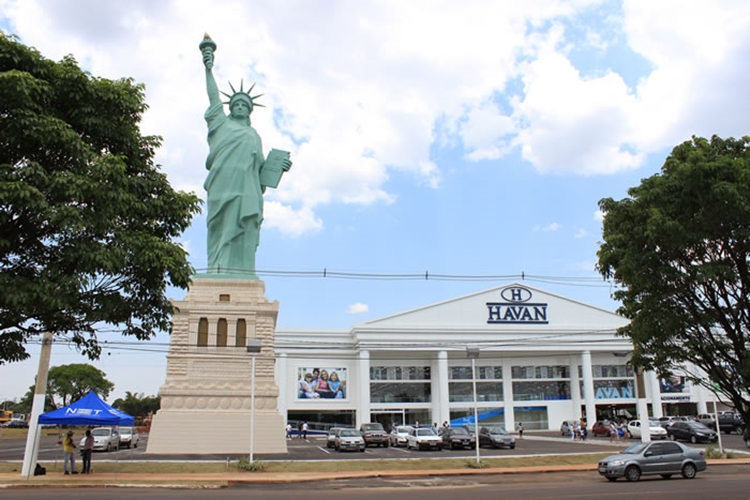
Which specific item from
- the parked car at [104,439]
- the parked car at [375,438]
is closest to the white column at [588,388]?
the parked car at [375,438]

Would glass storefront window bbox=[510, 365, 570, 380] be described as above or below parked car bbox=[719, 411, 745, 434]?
above

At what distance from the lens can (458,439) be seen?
3703 centimetres

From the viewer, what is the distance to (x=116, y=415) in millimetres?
21469

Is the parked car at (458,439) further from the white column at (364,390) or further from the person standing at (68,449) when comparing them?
the person standing at (68,449)

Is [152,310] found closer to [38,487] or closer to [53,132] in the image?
[53,132]

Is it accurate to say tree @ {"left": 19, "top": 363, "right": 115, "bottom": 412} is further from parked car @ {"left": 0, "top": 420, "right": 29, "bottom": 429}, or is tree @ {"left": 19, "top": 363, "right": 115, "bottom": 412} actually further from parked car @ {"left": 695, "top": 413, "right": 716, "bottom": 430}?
parked car @ {"left": 695, "top": 413, "right": 716, "bottom": 430}

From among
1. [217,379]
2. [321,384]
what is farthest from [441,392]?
[217,379]

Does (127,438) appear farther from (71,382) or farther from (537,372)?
(71,382)

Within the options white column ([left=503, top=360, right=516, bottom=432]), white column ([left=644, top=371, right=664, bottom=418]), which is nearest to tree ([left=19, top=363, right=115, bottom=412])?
white column ([left=503, top=360, right=516, bottom=432])

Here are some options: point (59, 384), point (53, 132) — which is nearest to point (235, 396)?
point (53, 132)

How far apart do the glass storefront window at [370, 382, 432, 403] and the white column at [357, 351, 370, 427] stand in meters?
2.29

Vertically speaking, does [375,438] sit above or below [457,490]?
above

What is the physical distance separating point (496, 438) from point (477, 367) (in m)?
27.4

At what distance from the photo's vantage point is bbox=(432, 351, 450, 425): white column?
59688 millimetres
